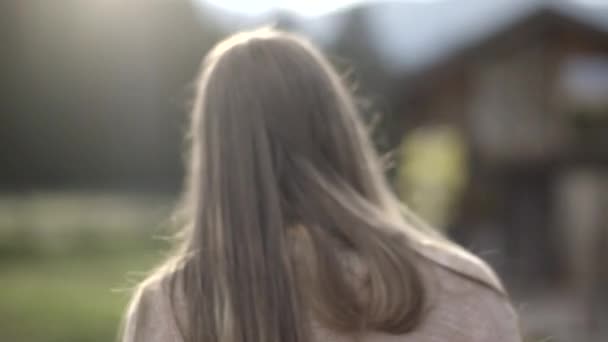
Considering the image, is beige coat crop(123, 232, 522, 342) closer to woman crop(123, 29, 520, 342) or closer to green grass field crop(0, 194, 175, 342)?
woman crop(123, 29, 520, 342)

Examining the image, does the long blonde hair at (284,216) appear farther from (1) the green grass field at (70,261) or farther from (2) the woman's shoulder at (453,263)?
(1) the green grass field at (70,261)

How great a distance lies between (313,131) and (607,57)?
2189 centimetres

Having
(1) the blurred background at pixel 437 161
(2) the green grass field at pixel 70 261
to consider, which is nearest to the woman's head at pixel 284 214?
(2) the green grass field at pixel 70 261

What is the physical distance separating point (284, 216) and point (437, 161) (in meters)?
18.5

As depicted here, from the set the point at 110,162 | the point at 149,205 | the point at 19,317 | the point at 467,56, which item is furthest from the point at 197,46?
the point at 19,317

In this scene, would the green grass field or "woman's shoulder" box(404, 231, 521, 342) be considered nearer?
"woman's shoulder" box(404, 231, 521, 342)

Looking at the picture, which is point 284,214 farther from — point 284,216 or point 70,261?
point 70,261

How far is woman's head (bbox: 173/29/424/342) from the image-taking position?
8.74 feet

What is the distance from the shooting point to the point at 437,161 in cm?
2112

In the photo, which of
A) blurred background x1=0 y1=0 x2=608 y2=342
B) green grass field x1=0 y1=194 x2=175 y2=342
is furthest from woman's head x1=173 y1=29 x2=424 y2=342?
blurred background x1=0 y1=0 x2=608 y2=342

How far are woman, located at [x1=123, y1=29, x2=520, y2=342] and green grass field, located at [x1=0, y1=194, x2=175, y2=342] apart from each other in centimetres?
45

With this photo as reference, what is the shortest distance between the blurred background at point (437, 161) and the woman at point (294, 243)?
335 inches

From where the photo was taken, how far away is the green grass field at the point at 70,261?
38.0ft

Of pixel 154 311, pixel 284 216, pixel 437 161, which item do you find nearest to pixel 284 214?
pixel 284 216
